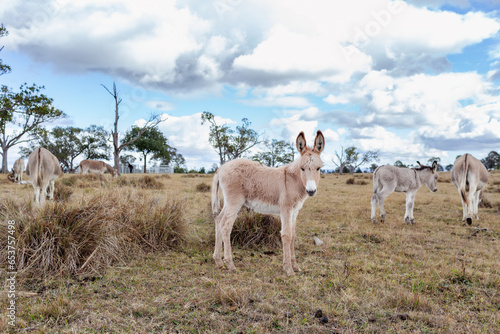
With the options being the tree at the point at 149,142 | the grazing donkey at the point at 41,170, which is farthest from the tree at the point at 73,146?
the grazing donkey at the point at 41,170

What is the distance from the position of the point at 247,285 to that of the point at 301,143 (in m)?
Result: 2.48

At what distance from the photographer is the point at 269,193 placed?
18.1 ft

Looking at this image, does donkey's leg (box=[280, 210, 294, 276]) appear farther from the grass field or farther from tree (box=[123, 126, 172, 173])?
tree (box=[123, 126, 172, 173])

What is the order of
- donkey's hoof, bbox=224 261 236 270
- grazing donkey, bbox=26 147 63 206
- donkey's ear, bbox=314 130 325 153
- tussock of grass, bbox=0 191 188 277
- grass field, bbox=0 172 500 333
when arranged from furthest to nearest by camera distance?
grazing donkey, bbox=26 147 63 206 → donkey's hoof, bbox=224 261 236 270 → donkey's ear, bbox=314 130 325 153 → tussock of grass, bbox=0 191 188 277 → grass field, bbox=0 172 500 333

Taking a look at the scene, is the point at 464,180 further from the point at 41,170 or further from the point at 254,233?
the point at 41,170

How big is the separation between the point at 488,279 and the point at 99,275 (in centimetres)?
642

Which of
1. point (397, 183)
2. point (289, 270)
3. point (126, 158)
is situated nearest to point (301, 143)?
point (289, 270)

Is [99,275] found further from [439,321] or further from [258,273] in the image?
[439,321]

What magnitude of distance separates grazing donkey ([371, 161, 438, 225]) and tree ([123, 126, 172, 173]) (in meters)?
53.2

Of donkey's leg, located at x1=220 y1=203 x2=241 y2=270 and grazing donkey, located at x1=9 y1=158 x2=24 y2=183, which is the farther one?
grazing donkey, located at x1=9 y1=158 x2=24 y2=183

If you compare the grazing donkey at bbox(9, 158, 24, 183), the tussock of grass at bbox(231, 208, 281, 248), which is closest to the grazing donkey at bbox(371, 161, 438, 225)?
the tussock of grass at bbox(231, 208, 281, 248)

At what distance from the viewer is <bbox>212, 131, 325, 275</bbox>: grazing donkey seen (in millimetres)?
5254

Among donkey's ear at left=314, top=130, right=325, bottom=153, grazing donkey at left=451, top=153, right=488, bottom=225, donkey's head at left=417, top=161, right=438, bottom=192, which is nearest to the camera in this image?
donkey's ear at left=314, top=130, right=325, bottom=153

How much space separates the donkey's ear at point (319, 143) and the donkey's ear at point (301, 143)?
0.64 ft
